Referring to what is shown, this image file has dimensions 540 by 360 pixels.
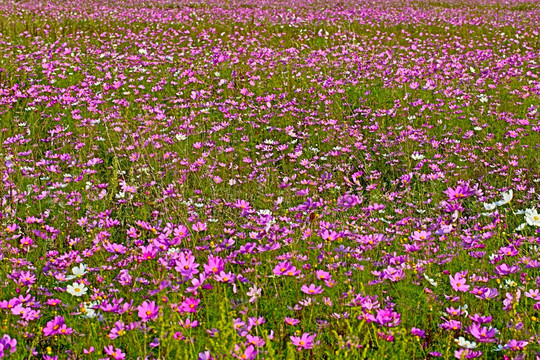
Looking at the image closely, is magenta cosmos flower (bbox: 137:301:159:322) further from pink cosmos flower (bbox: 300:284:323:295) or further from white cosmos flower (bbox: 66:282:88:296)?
pink cosmos flower (bbox: 300:284:323:295)

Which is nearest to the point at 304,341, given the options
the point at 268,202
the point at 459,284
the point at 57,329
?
the point at 459,284

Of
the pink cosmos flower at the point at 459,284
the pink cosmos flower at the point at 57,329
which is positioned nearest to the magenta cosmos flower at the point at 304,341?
the pink cosmos flower at the point at 459,284

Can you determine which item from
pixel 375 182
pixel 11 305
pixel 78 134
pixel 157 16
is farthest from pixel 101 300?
pixel 157 16

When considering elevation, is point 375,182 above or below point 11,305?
Result: below

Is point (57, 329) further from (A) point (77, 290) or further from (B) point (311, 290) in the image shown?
(B) point (311, 290)

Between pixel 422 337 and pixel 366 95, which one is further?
pixel 366 95

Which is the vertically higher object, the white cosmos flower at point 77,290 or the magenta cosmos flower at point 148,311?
the magenta cosmos flower at point 148,311

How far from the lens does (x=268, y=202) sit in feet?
11.7

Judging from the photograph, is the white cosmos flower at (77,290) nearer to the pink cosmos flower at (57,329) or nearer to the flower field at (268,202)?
the flower field at (268,202)

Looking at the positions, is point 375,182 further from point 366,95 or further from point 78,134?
point 78,134

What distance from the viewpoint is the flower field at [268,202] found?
85.1 inches

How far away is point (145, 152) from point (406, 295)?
2.79 m

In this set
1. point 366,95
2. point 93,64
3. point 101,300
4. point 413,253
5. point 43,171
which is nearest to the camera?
point 101,300

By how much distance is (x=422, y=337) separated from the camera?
2229 millimetres
